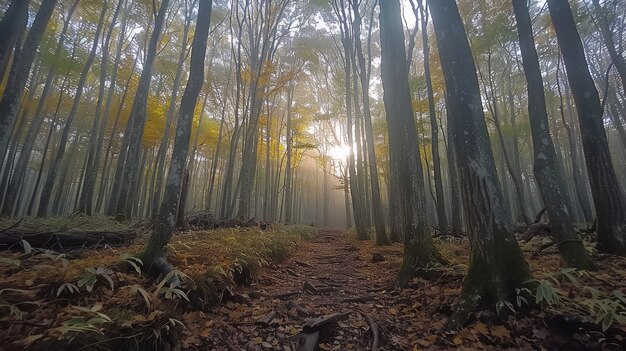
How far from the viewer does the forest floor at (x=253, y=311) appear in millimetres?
2211

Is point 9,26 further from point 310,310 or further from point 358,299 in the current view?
point 358,299

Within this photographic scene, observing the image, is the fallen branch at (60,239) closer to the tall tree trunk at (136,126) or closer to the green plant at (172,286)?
the green plant at (172,286)

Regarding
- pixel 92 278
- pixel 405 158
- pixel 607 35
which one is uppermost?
pixel 607 35

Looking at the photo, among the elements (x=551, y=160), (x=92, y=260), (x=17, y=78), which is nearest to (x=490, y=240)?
(x=551, y=160)

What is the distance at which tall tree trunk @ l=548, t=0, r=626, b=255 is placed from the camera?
14.0 ft

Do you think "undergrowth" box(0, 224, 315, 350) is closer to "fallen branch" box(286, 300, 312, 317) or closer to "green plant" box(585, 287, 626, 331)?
"fallen branch" box(286, 300, 312, 317)

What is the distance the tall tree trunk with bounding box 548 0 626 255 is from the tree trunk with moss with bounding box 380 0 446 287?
2715mm

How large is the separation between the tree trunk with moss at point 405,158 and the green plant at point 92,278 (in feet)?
14.5

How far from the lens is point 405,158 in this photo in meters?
5.58

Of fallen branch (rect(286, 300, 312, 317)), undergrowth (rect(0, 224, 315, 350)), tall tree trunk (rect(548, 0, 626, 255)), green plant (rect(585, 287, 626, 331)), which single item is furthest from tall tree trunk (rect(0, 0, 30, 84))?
tall tree trunk (rect(548, 0, 626, 255))

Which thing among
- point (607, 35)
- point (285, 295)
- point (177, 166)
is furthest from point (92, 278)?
point (607, 35)

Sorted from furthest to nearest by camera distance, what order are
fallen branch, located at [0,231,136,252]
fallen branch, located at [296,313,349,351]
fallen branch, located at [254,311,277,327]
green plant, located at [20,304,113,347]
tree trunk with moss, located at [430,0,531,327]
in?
1. fallen branch, located at [0,231,136,252]
2. fallen branch, located at [254,311,277,327]
3. tree trunk with moss, located at [430,0,531,327]
4. fallen branch, located at [296,313,349,351]
5. green plant, located at [20,304,113,347]

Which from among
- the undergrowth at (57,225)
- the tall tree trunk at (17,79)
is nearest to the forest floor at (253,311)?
the undergrowth at (57,225)

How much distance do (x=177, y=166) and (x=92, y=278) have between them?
71.5 inches
